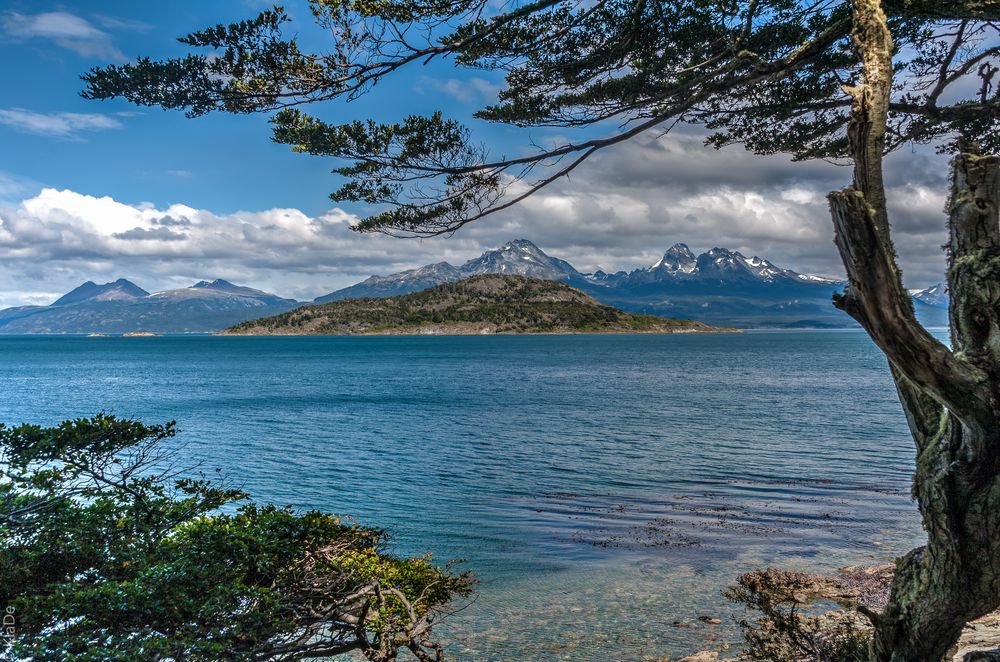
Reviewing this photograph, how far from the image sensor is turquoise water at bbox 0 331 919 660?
1168 cm

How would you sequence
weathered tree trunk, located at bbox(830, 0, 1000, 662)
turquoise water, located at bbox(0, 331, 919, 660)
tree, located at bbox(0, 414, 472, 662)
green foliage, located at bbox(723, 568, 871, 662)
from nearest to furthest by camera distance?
weathered tree trunk, located at bbox(830, 0, 1000, 662)
tree, located at bbox(0, 414, 472, 662)
green foliage, located at bbox(723, 568, 871, 662)
turquoise water, located at bbox(0, 331, 919, 660)

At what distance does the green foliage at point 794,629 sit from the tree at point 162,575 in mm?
4132

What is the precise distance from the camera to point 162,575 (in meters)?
5.56

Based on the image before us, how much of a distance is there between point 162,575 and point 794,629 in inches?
273

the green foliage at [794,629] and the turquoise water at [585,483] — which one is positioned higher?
the green foliage at [794,629]

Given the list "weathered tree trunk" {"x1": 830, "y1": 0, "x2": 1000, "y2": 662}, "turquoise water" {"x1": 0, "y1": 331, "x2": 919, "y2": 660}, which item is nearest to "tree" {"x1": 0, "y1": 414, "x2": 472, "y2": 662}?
"turquoise water" {"x1": 0, "y1": 331, "x2": 919, "y2": 660}

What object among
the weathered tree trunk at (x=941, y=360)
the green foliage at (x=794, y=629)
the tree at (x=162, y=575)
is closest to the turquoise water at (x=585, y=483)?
the green foliage at (x=794, y=629)

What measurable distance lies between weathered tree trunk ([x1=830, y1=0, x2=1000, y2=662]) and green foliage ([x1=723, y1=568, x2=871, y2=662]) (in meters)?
1.44

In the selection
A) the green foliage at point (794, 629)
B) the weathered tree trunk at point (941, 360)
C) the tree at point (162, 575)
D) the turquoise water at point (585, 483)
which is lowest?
the turquoise water at point (585, 483)

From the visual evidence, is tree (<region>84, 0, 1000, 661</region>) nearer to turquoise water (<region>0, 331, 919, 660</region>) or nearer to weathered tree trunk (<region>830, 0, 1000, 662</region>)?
weathered tree trunk (<region>830, 0, 1000, 662</region>)

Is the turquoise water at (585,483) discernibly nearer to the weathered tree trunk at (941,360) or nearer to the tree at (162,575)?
the tree at (162,575)

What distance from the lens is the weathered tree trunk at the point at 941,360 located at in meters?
4.07

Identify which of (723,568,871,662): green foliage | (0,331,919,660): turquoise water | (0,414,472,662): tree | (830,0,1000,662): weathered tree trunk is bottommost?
(0,331,919,660): turquoise water

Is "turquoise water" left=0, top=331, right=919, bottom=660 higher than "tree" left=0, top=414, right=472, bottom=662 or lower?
lower
